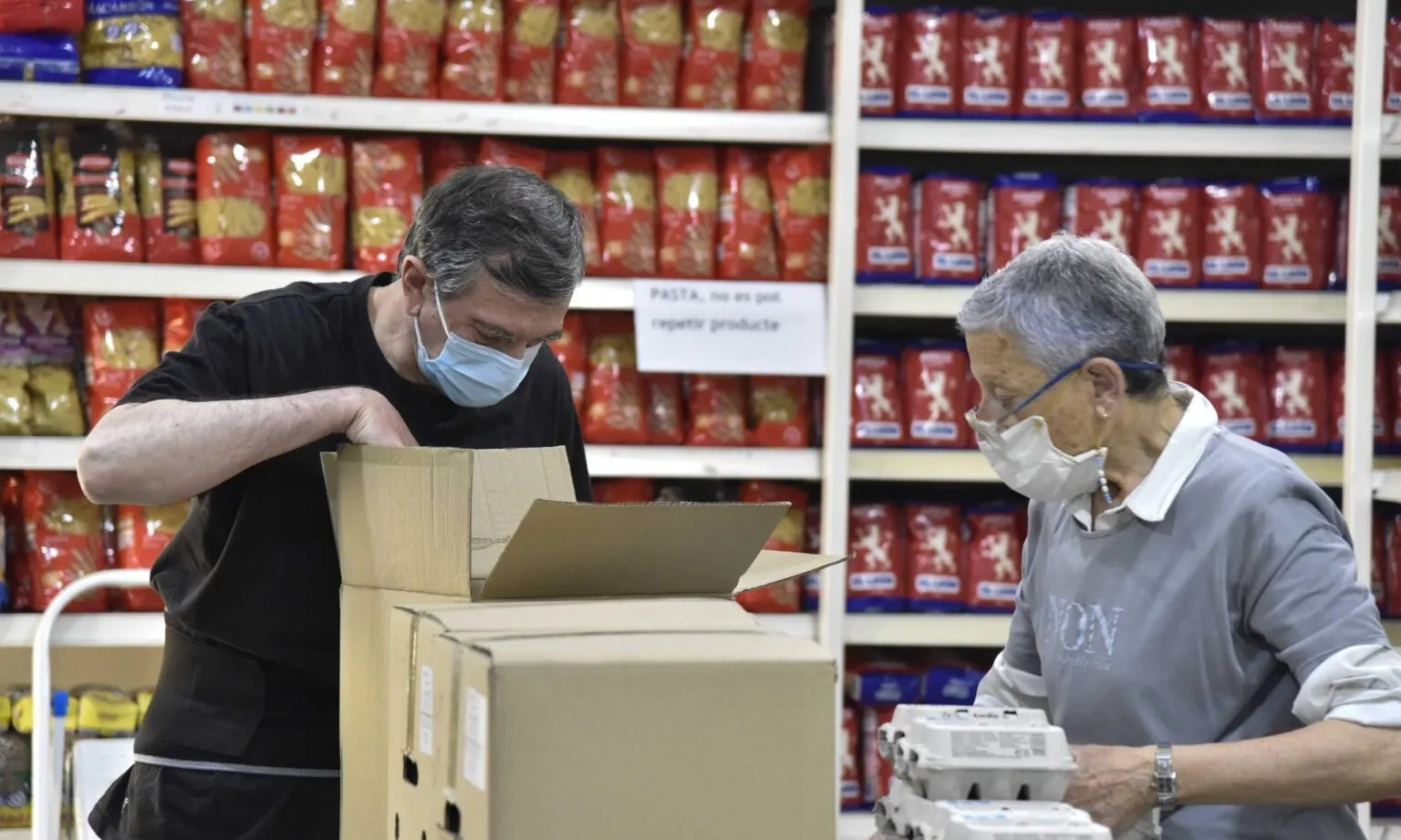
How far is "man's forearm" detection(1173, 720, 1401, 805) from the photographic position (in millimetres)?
1638

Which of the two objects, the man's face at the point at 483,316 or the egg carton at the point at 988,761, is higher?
the man's face at the point at 483,316

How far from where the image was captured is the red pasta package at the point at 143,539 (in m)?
3.27

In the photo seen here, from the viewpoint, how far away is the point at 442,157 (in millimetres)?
3428

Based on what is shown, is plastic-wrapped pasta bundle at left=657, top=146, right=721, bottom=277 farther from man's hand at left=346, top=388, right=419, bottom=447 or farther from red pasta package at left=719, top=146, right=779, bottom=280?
man's hand at left=346, top=388, right=419, bottom=447

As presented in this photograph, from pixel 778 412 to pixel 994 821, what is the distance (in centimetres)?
212

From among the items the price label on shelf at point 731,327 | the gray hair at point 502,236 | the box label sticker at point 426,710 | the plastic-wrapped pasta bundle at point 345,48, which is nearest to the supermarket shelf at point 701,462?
the price label on shelf at point 731,327

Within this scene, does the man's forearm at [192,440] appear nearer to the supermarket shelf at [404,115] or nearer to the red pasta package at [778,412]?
the supermarket shelf at [404,115]

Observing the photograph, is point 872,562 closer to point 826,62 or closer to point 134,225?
point 826,62

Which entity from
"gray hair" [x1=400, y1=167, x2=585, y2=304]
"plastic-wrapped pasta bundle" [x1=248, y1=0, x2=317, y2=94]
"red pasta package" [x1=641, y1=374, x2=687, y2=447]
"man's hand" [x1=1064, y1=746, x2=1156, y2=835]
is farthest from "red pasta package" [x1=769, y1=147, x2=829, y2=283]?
"man's hand" [x1=1064, y1=746, x2=1156, y2=835]

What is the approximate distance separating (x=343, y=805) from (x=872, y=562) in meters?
1.95

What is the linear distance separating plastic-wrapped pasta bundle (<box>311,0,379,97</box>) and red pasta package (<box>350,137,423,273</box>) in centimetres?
13

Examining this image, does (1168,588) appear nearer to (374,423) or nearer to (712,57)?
(374,423)

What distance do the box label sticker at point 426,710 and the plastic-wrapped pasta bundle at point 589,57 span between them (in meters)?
2.16

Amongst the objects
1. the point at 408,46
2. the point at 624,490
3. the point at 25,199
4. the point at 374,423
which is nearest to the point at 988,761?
the point at 374,423
